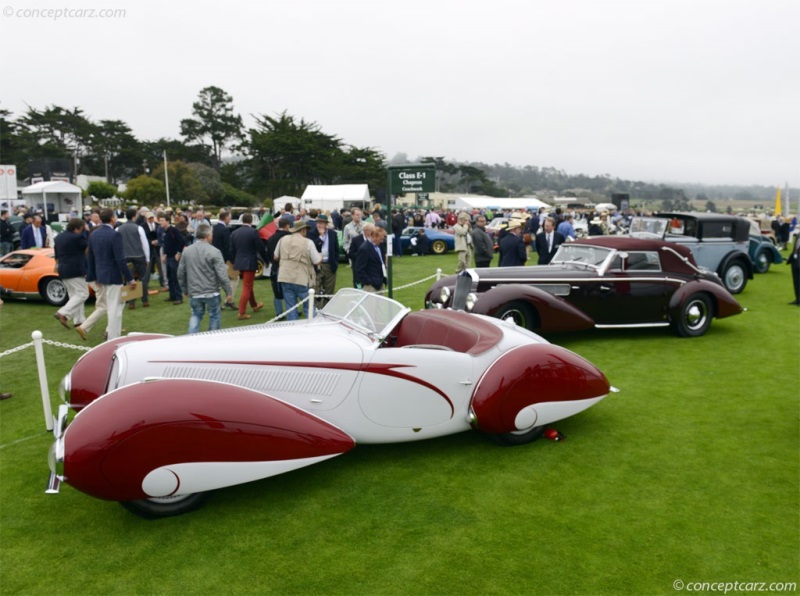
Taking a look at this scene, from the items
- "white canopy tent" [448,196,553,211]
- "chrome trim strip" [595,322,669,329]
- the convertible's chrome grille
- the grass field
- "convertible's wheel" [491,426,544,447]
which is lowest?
the grass field

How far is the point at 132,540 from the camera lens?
3926 mm

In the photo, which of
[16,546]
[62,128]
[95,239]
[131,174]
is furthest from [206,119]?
[16,546]

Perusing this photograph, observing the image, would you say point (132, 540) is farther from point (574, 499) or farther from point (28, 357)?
point (28, 357)

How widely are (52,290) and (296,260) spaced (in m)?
6.29

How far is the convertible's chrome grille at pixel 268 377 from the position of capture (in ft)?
14.3

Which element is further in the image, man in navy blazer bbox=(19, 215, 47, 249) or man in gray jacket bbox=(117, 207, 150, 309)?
man in navy blazer bbox=(19, 215, 47, 249)

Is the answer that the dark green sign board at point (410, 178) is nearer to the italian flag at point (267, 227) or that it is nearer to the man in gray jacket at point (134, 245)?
the man in gray jacket at point (134, 245)

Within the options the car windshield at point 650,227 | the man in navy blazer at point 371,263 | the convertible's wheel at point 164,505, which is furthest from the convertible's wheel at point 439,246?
the convertible's wheel at point 164,505

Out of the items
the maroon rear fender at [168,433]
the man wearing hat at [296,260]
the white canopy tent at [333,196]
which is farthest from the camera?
the white canopy tent at [333,196]

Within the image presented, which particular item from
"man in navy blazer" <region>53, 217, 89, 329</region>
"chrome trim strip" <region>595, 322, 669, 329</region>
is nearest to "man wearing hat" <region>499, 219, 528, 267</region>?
"chrome trim strip" <region>595, 322, 669, 329</region>

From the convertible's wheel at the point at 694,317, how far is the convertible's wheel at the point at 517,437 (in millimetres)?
5127

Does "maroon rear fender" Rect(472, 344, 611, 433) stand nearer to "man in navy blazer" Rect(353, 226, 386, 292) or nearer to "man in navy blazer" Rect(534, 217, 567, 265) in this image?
"man in navy blazer" Rect(353, 226, 386, 292)

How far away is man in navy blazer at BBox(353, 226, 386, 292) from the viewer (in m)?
8.88

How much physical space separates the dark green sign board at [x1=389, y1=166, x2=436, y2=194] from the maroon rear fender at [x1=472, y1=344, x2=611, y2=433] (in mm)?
4523
